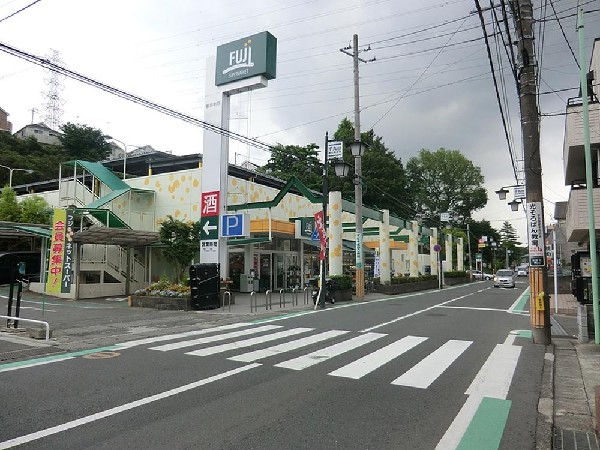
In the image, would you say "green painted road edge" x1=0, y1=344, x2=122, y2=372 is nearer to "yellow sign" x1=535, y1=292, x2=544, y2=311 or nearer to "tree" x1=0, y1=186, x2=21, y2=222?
"yellow sign" x1=535, y1=292, x2=544, y2=311

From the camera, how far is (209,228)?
2088 cm

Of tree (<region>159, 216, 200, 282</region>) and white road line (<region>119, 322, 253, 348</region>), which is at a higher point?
tree (<region>159, 216, 200, 282</region>)

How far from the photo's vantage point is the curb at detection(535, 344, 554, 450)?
4520 millimetres

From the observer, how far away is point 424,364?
7.82 metres

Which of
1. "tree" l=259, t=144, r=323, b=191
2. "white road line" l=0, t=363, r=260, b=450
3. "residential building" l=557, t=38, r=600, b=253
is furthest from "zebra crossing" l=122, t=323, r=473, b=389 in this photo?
"tree" l=259, t=144, r=323, b=191

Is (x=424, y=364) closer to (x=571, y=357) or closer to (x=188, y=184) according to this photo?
(x=571, y=357)

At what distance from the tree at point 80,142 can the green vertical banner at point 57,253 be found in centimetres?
3151

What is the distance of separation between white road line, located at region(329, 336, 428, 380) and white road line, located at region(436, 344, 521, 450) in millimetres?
1605

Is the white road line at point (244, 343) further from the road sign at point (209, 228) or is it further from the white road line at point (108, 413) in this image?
the road sign at point (209, 228)

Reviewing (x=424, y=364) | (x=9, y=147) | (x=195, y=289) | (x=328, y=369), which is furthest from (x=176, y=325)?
(x=9, y=147)

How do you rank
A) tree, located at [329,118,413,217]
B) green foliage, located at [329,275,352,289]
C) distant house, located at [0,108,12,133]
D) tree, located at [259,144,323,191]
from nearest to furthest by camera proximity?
green foliage, located at [329,275,352,289], tree, located at [259,144,323,191], tree, located at [329,118,413,217], distant house, located at [0,108,12,133]

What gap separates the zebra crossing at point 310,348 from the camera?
7.38 m

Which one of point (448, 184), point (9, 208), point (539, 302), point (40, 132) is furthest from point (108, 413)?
point (40, 132)

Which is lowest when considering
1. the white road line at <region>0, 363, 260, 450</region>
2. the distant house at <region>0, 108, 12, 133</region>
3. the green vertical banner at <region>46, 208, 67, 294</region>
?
A: the white road line at <region>0, 363, 260, 450</region>
